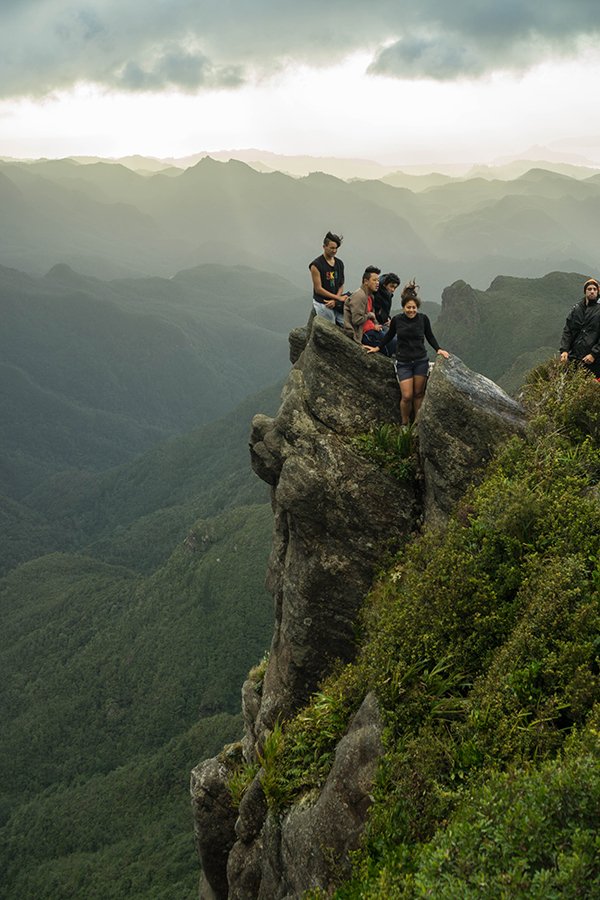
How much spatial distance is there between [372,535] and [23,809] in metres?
149

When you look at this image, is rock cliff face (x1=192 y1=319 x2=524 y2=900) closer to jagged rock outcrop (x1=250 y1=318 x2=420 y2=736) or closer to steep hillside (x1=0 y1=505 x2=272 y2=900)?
jagged rock outcrop (x1=250 y1=318 x2=420 y2=736)

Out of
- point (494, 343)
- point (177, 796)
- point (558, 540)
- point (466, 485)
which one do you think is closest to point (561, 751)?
point (558, 540)

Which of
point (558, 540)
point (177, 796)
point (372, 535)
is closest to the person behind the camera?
point (558, 540)

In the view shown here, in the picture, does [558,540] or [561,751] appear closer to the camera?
[561,751]

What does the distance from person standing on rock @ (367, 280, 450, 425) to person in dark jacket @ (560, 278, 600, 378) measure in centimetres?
303

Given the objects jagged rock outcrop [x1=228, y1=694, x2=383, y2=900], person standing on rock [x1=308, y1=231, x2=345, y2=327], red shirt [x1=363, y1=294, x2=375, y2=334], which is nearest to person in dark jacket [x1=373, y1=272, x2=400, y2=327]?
red shirt [x1=363, y1=294, x2=375, y2=334]

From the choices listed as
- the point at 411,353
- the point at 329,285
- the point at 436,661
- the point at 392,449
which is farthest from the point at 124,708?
the point at 436,661

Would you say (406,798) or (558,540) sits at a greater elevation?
(558,540)

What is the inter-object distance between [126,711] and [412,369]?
15307 centimetres

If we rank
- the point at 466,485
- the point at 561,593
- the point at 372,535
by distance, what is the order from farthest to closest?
1. the point at 372,535
2. the point at 466,485
3. the point at 561,593

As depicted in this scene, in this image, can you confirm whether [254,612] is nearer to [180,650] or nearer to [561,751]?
[180,650]

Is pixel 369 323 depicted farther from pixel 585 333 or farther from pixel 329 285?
pixel 585 333

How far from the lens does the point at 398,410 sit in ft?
53.3

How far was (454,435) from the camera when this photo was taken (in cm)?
1364
